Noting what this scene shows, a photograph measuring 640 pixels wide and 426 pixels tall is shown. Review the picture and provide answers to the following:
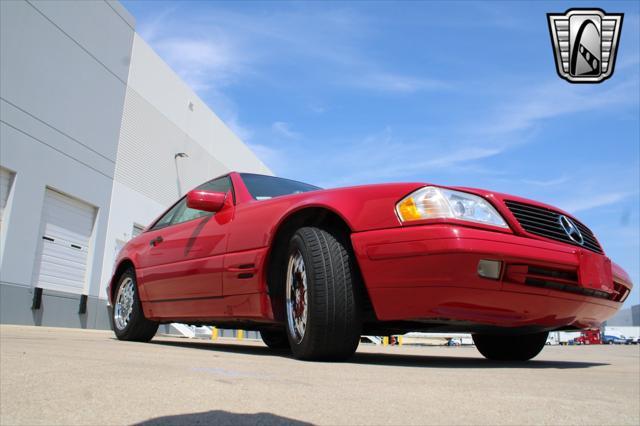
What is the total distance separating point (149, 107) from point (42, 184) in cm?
654

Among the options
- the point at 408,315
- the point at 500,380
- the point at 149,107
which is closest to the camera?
the point at 500,380

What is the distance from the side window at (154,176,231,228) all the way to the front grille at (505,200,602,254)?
83.7 inches

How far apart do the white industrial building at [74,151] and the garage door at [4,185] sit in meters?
0.03

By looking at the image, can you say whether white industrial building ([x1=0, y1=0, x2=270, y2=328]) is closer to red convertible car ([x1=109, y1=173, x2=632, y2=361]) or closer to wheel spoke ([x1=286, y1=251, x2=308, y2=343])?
red convertible car ([x1=109, y1=173, x2=632, y2=361])

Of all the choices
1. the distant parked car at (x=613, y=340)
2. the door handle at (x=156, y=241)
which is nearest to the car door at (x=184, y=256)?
the door handle at (x=156, y=241)

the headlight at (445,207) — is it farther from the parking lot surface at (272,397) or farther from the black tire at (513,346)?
the black tire at (513,346)

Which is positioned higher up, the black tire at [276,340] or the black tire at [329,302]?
the black tire at [329,302]

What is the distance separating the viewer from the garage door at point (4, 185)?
41.5ft

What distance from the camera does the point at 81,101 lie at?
51.0ft

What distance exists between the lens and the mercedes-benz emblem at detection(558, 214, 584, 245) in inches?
120

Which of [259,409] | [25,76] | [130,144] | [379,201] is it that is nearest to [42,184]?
[25,76]

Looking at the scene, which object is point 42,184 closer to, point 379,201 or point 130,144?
point 130,144

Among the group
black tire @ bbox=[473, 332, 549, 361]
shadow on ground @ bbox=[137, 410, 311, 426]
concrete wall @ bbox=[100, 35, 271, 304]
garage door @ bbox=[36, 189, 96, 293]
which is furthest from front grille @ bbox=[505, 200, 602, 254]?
concrete wall @ bbox=[100, 35, 271, 304]

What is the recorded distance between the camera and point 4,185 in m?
12.7
